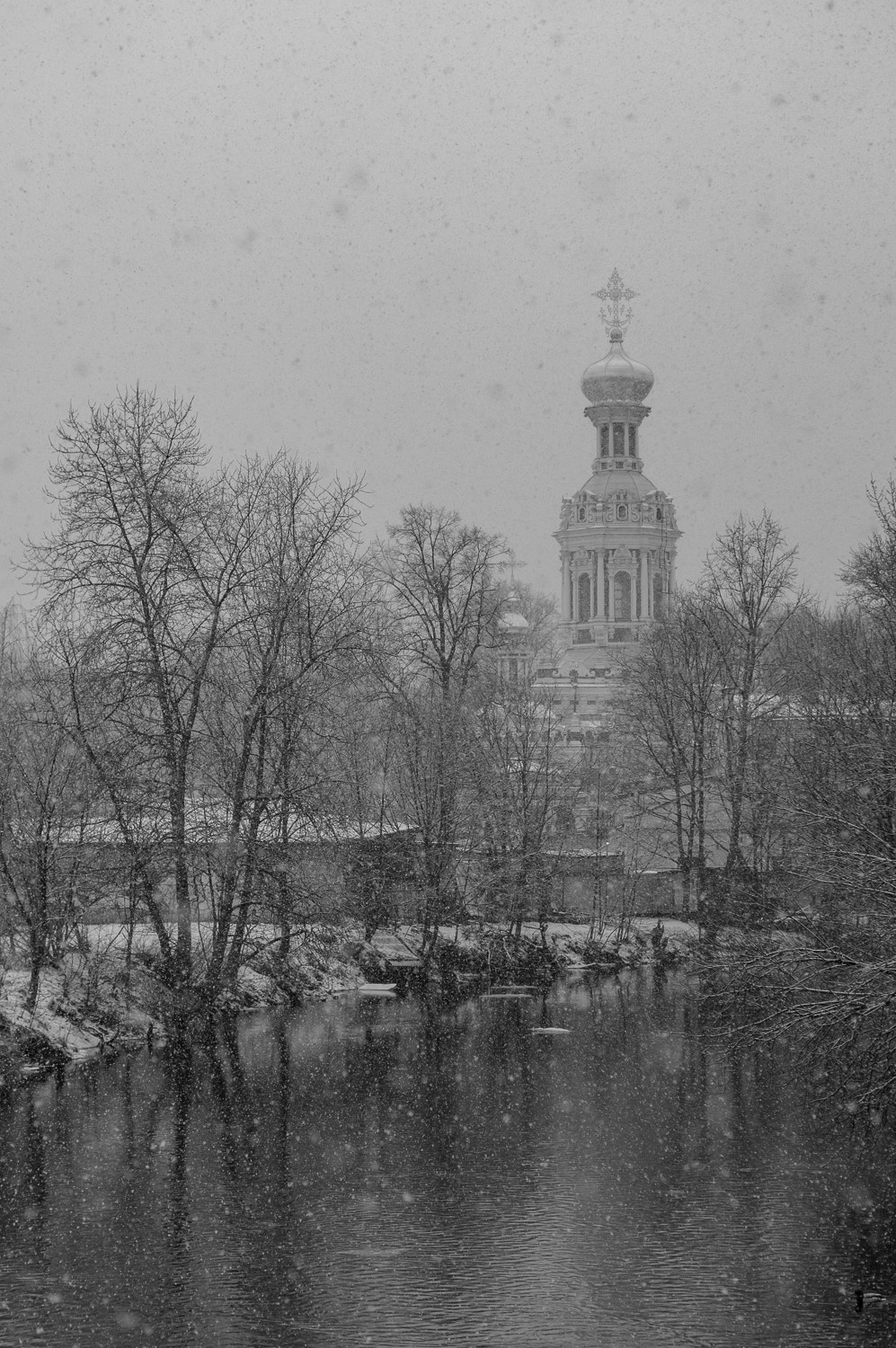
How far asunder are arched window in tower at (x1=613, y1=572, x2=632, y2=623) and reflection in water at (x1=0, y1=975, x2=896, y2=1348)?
86.5m

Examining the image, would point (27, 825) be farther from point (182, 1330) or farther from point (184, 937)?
point (182, 1330)

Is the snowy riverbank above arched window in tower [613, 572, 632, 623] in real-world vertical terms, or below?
below

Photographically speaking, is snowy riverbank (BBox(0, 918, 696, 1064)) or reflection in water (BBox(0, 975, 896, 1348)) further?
snowy riverbank (BBox(0, 918, 696, 1064))

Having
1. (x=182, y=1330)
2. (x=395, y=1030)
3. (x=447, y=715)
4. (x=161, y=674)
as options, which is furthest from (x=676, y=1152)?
(x=447, y=715)

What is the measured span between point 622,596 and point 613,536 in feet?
13.8

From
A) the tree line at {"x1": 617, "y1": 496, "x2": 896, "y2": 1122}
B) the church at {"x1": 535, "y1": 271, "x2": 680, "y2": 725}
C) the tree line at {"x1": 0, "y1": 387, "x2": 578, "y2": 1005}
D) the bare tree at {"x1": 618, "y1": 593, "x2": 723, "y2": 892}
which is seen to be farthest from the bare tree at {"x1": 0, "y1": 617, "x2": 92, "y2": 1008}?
the church at {"x1": 535, "y1": 271, "x2": 680, "y2": 725}

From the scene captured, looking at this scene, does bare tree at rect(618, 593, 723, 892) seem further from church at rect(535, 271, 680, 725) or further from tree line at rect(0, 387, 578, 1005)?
church at rect(535, 271, 680, 725)

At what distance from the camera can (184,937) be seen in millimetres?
25828

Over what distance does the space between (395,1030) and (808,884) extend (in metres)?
8.87

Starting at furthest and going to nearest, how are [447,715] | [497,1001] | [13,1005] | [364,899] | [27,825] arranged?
1. [447,715]
2. [364,899]
3. [497,1001]
4. [27,825]
5. [13,1005]

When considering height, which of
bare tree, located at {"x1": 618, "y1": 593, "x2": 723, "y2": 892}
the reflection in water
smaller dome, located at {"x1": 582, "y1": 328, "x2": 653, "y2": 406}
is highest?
smaller dome, located at {"x1": 582, "y1": 328, "x2": 653, "y2": 406}

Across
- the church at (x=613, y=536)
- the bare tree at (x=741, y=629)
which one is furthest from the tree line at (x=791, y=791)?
the church at (x=613, y=536)

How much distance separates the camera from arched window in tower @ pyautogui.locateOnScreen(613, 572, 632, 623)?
10988 cm

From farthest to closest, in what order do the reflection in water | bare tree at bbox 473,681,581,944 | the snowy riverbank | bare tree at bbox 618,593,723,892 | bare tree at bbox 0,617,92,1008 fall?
bare tree at bbox 618,593,723,892, bare tree at bbox 473,681,581,944, bare tree at bbox 0,617,92,1008, the snowy riverbank, the reflection in water
